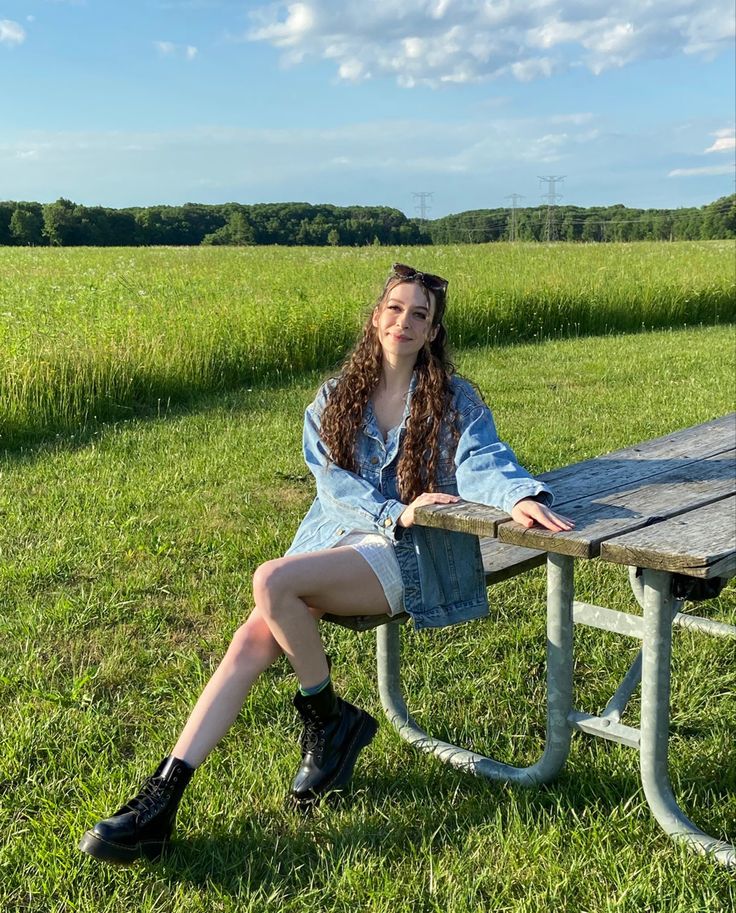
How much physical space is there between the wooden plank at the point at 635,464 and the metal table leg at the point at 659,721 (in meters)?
0.31

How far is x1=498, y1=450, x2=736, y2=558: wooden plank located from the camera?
199 cm

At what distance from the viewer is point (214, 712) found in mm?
2268

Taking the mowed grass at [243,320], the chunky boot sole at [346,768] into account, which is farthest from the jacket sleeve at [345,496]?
the mowed grass at [243,320]

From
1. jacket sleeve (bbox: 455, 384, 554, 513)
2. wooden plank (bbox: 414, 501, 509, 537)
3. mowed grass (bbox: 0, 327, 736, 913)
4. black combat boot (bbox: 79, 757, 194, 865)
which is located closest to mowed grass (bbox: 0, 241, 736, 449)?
mowed grass (bbox: 0, 327, 736, 913)

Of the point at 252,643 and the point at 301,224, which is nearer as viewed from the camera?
the point at 252,643

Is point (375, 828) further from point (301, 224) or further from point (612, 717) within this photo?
point (301, 224)

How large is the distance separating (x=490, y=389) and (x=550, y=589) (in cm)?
586

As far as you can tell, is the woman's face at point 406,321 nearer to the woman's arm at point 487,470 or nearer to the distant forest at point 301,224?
the woman's arm at point 487,470

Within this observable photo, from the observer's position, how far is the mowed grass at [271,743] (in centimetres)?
213

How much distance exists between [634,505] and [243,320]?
278 inches

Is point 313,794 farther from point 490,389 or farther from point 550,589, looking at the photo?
point 490,389

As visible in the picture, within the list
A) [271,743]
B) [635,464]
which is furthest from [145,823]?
[635,464]

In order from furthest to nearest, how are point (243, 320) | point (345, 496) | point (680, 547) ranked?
1. point (243, 320)
2. point (345, 496)
3. point (680, 547)

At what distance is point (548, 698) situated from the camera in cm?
234
